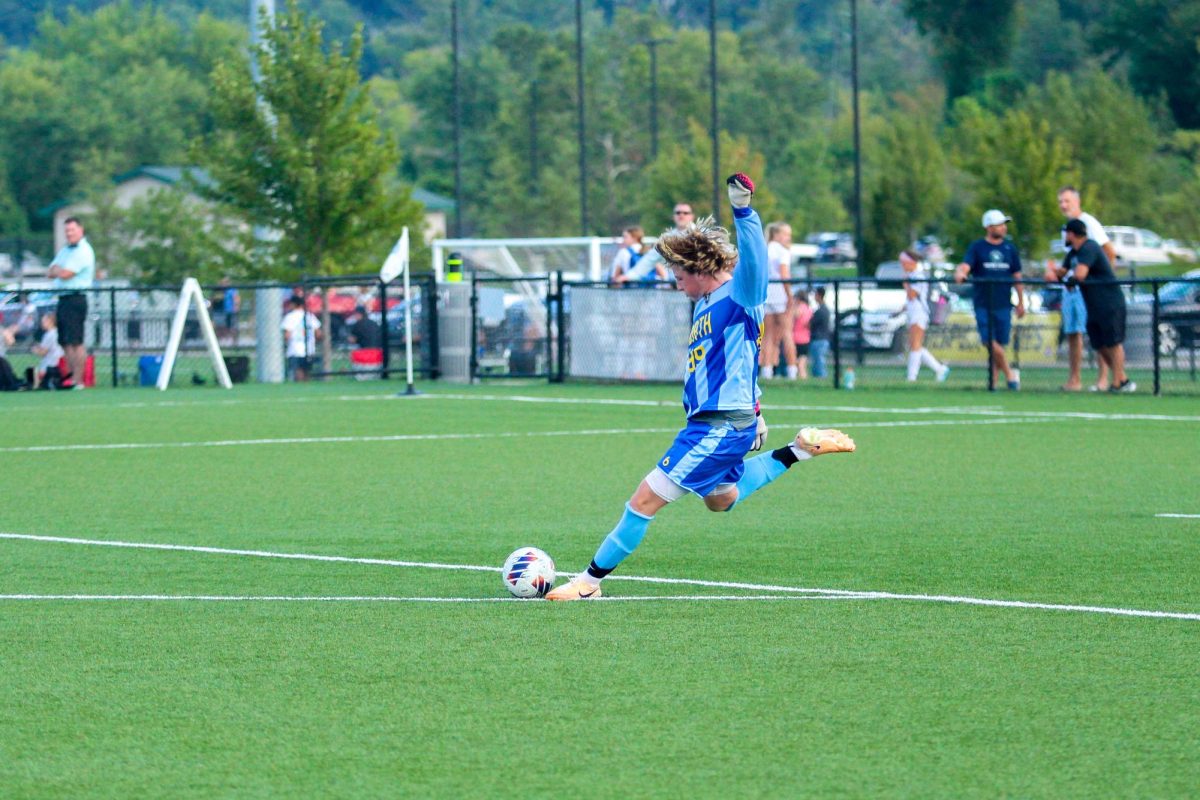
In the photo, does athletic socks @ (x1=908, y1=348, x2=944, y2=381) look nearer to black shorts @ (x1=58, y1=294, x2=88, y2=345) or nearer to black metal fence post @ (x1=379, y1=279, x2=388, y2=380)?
black metal fence post @ (x1=379, y1=279, x2=388, y2=380)

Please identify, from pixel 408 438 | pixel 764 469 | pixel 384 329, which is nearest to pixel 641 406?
pixel 408 438

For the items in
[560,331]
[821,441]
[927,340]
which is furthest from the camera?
[927,340]

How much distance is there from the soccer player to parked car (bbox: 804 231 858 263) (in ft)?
276

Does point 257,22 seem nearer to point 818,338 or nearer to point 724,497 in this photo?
point 818,338

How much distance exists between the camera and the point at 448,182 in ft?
332

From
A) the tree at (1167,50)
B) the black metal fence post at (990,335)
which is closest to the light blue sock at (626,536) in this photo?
the black metal fence post at (990,335)

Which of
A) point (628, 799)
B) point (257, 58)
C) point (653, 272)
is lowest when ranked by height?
point (628, 799)

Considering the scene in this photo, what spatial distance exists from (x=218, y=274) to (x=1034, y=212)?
825 inches

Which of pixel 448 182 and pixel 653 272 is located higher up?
pixel 448 182

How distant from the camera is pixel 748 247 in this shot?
7574mm

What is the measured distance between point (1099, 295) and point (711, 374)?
42.6 ft

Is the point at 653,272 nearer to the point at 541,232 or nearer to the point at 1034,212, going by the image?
the point at 1034,212

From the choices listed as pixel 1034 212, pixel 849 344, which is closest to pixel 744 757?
pixel 849 344

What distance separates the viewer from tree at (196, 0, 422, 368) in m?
31.2
